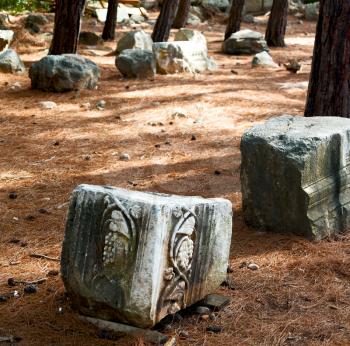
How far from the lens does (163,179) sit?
6.51 m

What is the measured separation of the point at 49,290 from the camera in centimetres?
422

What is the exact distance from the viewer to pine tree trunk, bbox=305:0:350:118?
20.2 feet

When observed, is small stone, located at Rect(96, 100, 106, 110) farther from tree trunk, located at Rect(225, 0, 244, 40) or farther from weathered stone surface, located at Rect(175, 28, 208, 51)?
tree trunk, located at Rect(225, 0, 244, 40)

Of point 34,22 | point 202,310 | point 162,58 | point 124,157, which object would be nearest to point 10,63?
point 162,58

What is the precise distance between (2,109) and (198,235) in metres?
5.92

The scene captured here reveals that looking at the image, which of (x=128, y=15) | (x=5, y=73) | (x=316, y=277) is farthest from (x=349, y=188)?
(x=128, y=15)

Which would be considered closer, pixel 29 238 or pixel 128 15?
pixel 29 238

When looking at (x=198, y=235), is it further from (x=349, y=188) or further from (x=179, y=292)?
(x=349, y=188)

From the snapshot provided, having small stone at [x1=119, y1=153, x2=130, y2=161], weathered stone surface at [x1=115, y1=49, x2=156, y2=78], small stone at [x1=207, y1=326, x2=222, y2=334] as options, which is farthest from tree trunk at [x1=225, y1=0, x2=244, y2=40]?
small stone at [x1=207, y1=326, x2=222, y2=334]

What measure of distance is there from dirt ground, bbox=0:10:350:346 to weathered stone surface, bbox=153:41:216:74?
0.79 ft

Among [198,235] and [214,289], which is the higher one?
[198,235]

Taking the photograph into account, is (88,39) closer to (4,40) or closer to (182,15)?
(4,40)

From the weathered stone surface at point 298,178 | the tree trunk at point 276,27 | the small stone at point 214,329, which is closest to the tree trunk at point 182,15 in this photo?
the tree trunk at point 276,27

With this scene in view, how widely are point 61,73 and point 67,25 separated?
1338 mm
